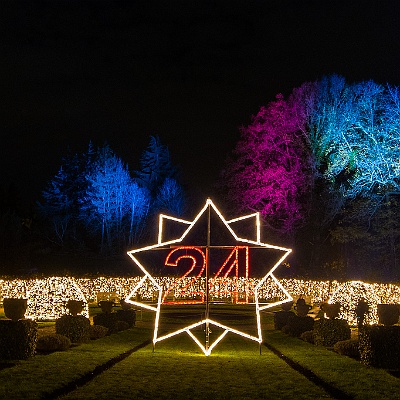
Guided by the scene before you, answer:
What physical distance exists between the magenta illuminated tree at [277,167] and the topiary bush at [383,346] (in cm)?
2441

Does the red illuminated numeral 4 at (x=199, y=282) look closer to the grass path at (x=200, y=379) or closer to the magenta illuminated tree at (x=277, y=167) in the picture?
the grass path at (x=200, y=379)

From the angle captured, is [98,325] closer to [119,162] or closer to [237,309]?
[237,309]

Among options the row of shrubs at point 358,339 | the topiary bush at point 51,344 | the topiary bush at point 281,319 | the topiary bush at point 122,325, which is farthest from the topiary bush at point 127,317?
the topiary bush at point 51,344

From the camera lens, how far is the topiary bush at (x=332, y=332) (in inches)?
748

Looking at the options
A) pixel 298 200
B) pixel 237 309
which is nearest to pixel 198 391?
pixel 237 309

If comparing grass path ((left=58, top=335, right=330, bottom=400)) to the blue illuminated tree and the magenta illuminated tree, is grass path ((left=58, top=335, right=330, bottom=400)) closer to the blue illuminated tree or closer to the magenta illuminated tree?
the magenta illuminated tree

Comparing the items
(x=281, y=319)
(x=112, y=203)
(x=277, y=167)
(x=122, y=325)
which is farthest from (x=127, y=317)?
(x=112, y=203)

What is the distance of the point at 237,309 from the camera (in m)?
36.1

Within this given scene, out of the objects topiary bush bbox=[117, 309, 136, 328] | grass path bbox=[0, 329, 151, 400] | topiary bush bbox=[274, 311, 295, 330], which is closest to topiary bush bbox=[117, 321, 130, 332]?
topiary bush bbox=[117, 309, 136, 328]

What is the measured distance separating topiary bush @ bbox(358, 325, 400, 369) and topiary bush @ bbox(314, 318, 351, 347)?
13.9 feet

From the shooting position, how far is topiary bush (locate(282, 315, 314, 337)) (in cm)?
2250

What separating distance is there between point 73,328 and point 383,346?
856 centimetres

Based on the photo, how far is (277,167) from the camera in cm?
3944

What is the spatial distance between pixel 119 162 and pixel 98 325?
1466 inches
